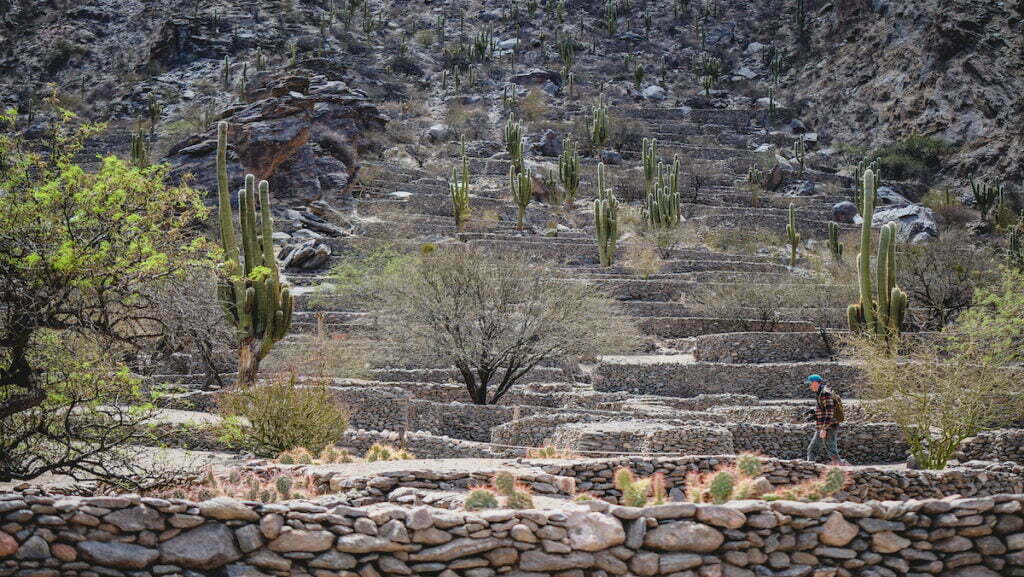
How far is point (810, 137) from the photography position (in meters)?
79.3

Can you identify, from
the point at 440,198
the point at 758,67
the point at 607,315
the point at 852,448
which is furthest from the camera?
the point at 758,67

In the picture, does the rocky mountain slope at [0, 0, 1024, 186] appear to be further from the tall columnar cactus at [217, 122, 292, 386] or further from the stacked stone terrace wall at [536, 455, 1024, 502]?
the stacked stone terrace wall at [536, 455, 1024, 502]

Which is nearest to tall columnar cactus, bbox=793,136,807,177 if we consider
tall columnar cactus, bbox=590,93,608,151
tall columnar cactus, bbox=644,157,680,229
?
tall columnar cactus, bbox=590,93,608,151

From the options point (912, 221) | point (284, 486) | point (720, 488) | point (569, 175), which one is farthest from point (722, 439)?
point (912, 221)

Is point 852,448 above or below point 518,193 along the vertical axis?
below

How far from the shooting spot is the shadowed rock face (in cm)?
5147

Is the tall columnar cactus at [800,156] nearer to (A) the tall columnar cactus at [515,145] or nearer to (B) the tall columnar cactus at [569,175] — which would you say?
(B) the tall columnar cactus at [569,175]

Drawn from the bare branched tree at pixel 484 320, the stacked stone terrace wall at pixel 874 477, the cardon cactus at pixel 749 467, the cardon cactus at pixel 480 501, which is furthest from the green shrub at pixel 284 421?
the cardon cactus at pixel 480 501

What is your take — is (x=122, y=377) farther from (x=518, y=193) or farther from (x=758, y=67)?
(x=758, y=67)

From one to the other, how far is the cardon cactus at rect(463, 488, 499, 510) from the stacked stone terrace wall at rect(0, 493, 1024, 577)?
1.34ft

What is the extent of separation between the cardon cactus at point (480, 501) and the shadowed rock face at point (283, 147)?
1710 inches

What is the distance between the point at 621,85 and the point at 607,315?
59.2m

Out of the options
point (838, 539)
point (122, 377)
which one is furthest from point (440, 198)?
point (838, 539)

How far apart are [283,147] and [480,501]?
153 feet
